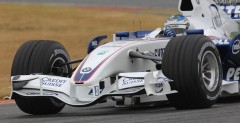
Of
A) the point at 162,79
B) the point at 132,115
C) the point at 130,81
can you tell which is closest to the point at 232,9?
the point at 162,79

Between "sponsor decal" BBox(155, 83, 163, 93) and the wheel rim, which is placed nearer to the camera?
"sponsor decal" BBox(155, 83, 163, 93)

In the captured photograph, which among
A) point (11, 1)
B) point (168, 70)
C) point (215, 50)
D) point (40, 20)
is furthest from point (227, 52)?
point (11, 1)

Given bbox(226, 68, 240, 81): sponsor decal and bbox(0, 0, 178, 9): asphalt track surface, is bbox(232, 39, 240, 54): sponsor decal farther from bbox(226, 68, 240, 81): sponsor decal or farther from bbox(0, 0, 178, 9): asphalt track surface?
bbox(0, 0, 178, 9): asphalt track surface

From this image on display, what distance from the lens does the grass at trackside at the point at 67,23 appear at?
25473mm

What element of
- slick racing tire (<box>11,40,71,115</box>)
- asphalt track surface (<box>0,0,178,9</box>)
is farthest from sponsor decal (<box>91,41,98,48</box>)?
asphalt track surface (<box>0,0,178,9</box>)

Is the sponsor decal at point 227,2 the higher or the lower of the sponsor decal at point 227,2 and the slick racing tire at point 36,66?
the higher

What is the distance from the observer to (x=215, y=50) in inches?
392

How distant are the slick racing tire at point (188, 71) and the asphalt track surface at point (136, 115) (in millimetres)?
147

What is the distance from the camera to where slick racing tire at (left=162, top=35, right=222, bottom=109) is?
9.23m

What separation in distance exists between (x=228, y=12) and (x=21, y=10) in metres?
19.0

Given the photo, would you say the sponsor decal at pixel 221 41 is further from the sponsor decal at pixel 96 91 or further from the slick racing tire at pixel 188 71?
the sponsor decal at pixel 96 91

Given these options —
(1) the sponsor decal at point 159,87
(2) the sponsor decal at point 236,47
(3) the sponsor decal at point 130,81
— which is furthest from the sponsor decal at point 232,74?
(3) the sponsor decal at point 130,81

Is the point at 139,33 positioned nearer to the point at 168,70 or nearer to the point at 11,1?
the point at 168,70

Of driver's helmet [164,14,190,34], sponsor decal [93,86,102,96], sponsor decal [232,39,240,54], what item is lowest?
sponsor decal [93,86,102,96]
